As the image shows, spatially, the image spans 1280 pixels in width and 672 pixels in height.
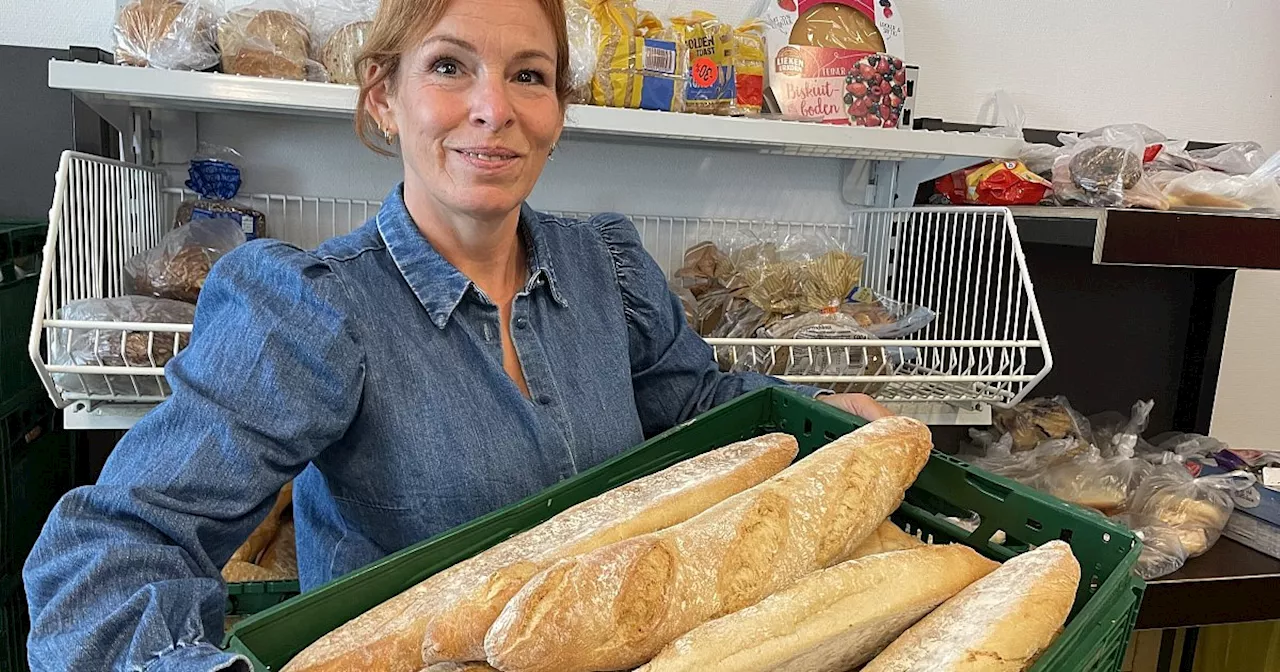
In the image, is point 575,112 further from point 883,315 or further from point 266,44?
point 883,315

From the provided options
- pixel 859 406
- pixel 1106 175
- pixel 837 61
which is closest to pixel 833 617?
pixel 859 406

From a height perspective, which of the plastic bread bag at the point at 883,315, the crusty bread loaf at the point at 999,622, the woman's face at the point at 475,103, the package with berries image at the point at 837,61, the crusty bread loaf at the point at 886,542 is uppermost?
the package with berries image at the point at 837,61

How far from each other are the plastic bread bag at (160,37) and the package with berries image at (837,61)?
908 mm

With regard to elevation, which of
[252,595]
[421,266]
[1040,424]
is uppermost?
[421,266]

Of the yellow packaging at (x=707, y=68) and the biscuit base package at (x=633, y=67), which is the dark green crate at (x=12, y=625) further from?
the yellow packaging at (x=707, y=68)

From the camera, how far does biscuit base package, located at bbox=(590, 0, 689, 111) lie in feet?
4.17

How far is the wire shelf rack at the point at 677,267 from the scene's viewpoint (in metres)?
1.09

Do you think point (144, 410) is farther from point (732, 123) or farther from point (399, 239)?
point (732, 123)

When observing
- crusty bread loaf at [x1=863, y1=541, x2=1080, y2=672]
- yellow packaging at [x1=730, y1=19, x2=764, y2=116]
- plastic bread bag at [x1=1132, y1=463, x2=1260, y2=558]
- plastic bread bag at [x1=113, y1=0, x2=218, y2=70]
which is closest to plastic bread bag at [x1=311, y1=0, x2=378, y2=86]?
plastic bread bag at [x1=113, y1=0, x2=218, y2=70]

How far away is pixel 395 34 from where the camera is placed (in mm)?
867

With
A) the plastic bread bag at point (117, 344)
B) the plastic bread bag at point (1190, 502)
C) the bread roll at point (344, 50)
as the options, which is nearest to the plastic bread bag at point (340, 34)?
the bread roll at point (344, 50)

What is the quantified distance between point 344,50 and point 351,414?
25.5 inches

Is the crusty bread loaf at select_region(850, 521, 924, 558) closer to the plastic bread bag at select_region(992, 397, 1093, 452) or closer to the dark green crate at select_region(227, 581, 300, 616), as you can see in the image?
the dark green crate at select_region(227, 581, 300, 616)

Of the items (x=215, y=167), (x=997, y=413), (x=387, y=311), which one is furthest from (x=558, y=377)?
(x=997, y=413)
